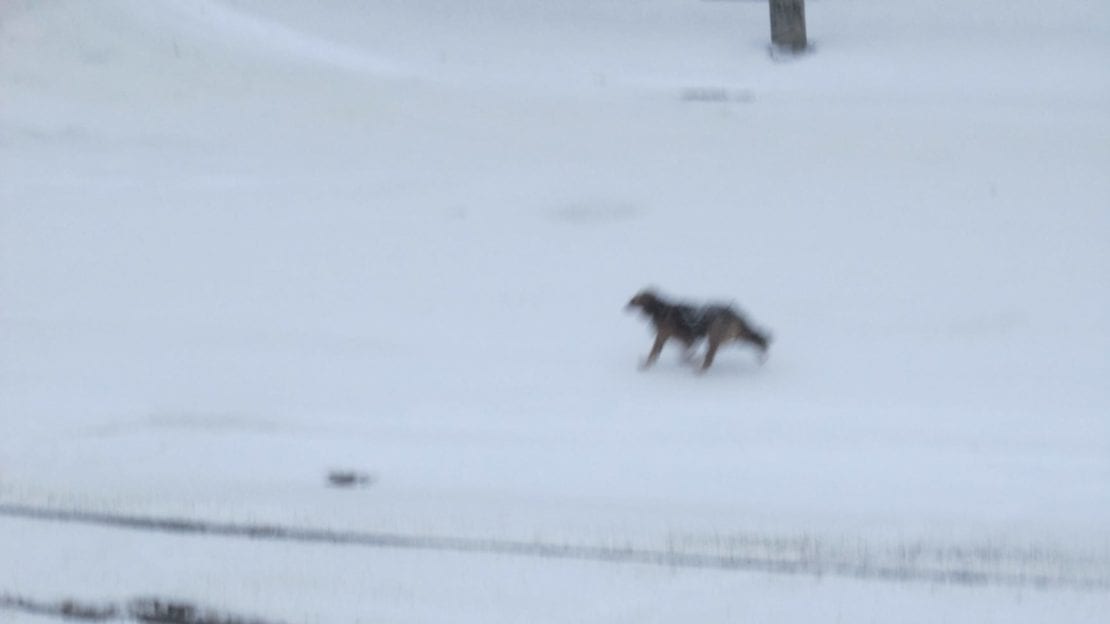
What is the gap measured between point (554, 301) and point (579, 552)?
18.7 ft

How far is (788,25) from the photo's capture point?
21.2 meters

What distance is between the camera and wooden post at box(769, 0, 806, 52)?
2105 cm

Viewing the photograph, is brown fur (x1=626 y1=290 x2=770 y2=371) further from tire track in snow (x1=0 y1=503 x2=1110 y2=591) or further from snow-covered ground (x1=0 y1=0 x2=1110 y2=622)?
tire track in snow (x1=0 y1=503 x2=1110 y2=591)

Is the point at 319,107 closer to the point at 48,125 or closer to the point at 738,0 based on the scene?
the point at 48,125

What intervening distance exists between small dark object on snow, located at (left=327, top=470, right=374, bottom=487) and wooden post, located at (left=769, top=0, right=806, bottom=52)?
12.8 meters

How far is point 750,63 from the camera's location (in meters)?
21.2

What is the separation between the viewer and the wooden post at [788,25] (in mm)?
21047

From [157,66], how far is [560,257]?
851 centimetres

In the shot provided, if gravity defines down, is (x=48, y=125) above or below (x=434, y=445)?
above

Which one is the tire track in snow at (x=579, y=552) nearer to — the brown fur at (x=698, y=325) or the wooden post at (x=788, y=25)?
the brown fur at (x=698, y=325)

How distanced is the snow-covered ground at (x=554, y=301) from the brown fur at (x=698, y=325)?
11.4 inches

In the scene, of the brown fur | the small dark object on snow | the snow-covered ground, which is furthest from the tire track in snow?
the brown fur

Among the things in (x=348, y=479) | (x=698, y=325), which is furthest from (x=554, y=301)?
(x=348, y=479)

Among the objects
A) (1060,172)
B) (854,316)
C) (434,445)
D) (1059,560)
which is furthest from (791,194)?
(1059,560)
